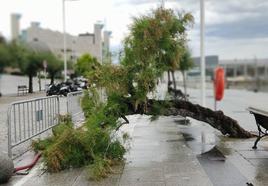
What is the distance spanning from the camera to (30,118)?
976 cm

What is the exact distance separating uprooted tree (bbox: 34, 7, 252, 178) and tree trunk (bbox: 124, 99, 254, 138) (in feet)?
0.12

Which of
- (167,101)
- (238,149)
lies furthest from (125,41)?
(238,149)

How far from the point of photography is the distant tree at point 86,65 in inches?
321

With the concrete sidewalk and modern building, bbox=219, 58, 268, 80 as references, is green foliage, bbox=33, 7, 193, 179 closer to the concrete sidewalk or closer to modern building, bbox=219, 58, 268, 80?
the concrete sidewalk

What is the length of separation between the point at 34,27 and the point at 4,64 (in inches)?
17.4

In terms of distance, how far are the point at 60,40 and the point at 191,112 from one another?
5.54m

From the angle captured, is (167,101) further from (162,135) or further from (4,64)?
(4,64)

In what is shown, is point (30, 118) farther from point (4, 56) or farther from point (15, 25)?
point (15, 25)

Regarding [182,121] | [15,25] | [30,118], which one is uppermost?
[15,25]

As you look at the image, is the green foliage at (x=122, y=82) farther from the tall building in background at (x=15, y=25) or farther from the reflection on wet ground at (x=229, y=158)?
the tall building in background at (x=15, y=25)

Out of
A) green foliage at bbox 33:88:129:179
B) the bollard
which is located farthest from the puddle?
the bollard

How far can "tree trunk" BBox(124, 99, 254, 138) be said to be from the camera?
9.42 metres

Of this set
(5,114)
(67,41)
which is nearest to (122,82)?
(5,114)

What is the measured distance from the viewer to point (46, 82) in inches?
348
